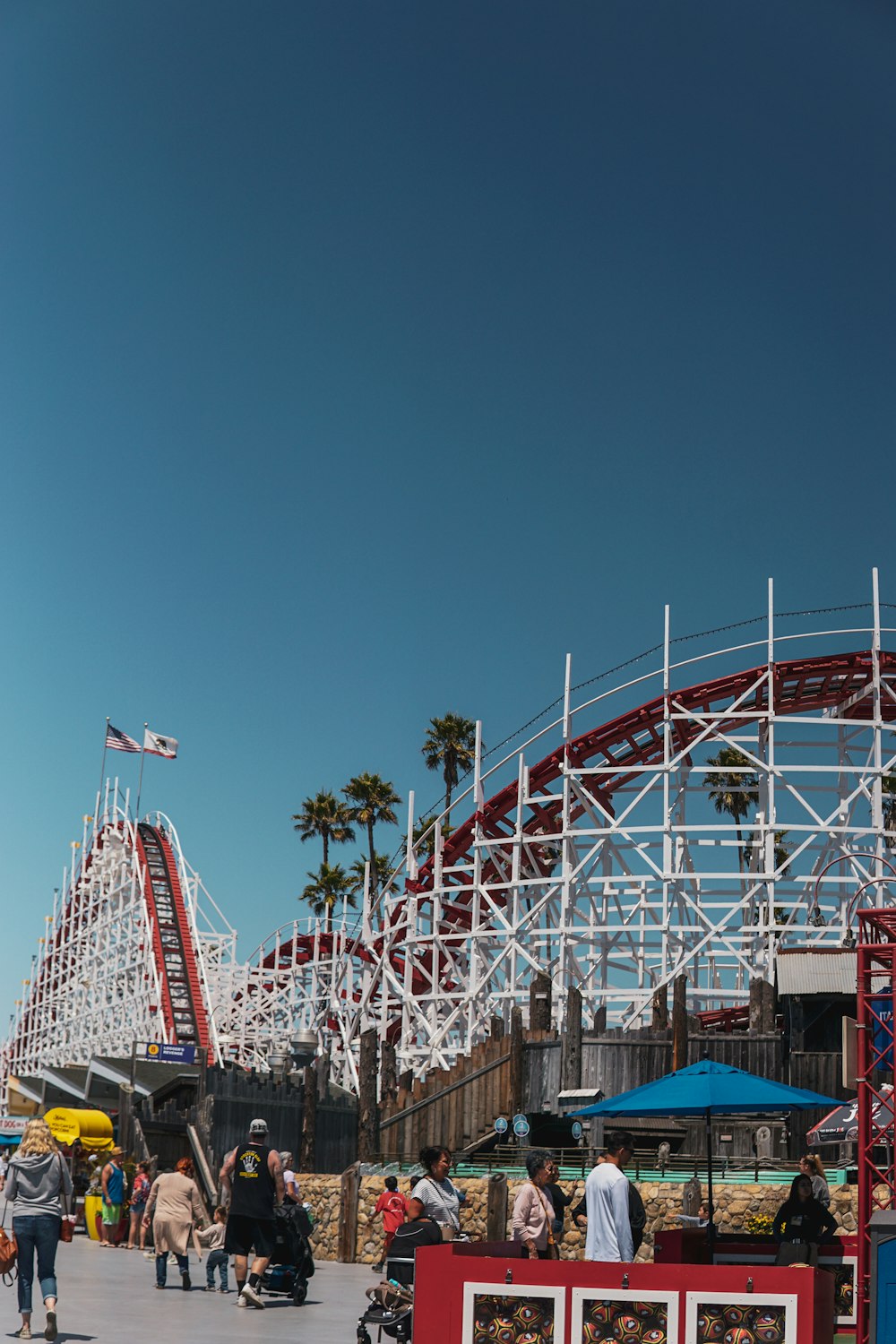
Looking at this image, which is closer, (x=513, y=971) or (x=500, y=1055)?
(x=500, y=1055)

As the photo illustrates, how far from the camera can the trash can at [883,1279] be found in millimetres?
8516

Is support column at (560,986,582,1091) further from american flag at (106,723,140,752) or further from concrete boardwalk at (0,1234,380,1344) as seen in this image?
american flag at (106,723,140,752)

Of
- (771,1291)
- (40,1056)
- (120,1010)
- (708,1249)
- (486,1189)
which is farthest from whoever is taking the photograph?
(40,1056)

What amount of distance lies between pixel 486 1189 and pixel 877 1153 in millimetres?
4358

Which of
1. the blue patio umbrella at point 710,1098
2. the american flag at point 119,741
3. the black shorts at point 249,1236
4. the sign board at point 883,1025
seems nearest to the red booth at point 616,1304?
the sign board at point 883,1025

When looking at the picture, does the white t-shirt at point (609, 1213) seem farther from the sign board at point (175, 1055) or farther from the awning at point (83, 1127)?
the sign board at point (175, 1055)

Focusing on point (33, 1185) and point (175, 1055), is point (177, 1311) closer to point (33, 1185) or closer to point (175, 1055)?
point (33, 1185)

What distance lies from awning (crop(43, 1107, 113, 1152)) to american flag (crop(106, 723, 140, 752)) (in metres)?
18.5

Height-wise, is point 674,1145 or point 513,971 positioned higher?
point 513,971

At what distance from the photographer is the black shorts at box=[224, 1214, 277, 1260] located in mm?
13141

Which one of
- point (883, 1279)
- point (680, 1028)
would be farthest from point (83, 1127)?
point (883, 1279)

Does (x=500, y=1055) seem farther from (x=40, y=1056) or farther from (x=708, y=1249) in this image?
(x=40, y=1056)

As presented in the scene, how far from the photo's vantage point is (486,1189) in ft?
58.3

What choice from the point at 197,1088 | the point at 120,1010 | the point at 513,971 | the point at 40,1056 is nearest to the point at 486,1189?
the point at 197,1088
